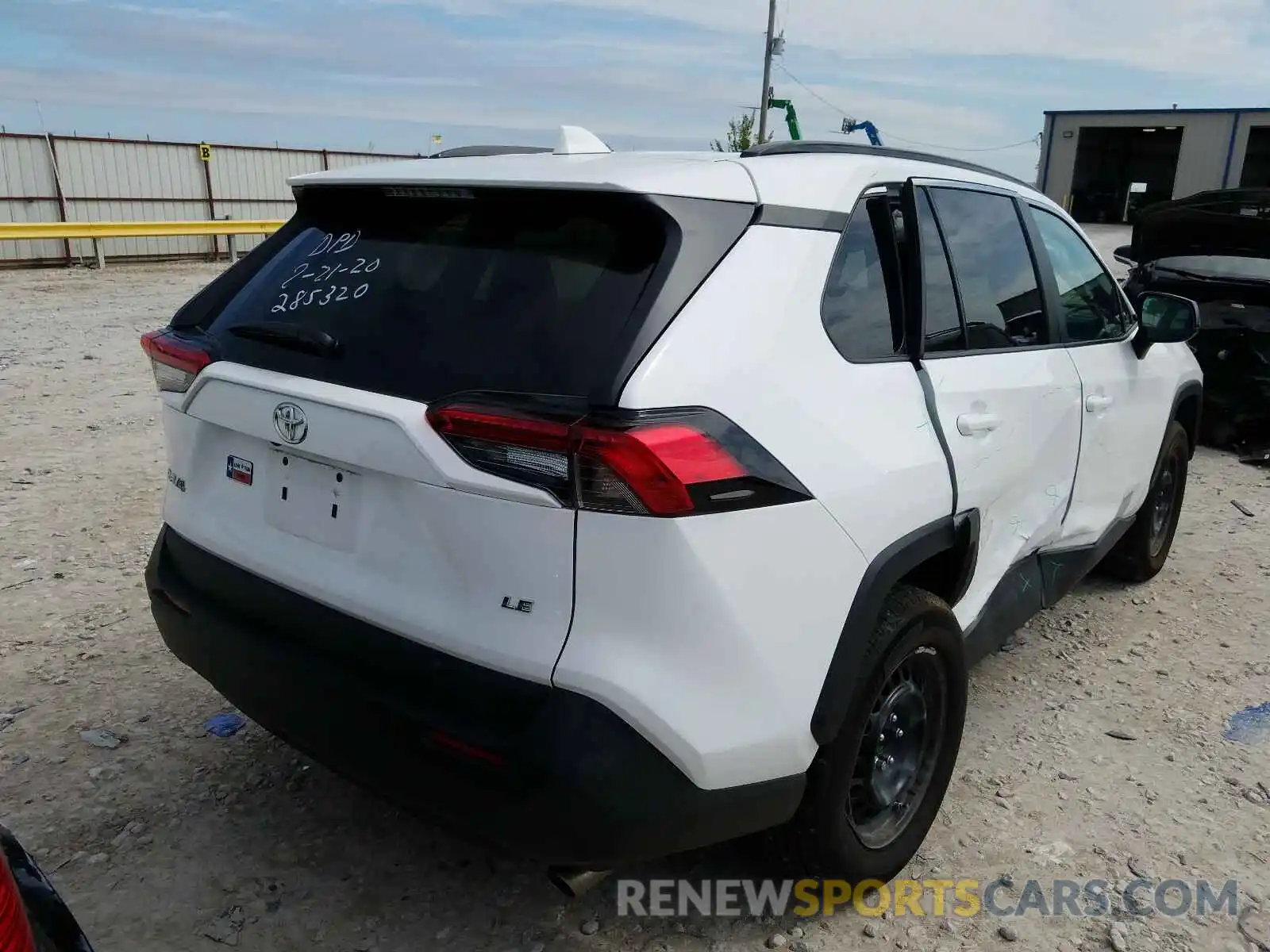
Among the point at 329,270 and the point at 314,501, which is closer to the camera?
the point at 314,501

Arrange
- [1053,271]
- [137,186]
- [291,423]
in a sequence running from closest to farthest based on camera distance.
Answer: [291,423] < [1053,271] < [137,186]

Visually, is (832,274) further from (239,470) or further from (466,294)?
(239,470)

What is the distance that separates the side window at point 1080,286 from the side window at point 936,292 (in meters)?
0.87

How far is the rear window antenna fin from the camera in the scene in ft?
8.30

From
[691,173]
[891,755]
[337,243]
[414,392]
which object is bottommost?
[891,755]

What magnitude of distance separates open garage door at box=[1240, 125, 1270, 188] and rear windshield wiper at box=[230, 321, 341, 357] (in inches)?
1634

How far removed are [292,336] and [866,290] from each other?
1345mm

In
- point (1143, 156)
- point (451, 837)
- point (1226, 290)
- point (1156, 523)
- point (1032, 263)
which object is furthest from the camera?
point (1143, 156)

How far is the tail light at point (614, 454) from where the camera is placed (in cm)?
176

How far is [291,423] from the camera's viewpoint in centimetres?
213

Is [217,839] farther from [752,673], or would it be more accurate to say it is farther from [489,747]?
[752,673]

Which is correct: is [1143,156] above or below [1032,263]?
below

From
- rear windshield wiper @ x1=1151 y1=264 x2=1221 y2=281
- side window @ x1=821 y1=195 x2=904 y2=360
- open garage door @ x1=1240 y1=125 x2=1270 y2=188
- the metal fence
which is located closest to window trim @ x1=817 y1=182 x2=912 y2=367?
side window @ x1=821 y1=195 x2=904 y2=360

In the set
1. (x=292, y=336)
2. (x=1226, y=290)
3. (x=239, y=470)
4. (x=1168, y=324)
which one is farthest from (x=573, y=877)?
(x=1226, y=290)
